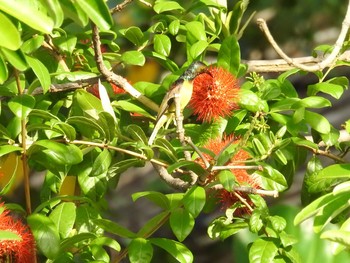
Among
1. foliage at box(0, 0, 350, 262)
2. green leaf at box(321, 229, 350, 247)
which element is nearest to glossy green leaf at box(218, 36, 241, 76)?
foliage at box(0, 0, 350, 262)

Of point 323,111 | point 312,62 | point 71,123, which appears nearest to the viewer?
point 71,123

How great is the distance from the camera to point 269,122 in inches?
63.6

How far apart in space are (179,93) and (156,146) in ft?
0.32

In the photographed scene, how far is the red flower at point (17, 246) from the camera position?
4.61 feet

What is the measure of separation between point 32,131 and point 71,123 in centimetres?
7

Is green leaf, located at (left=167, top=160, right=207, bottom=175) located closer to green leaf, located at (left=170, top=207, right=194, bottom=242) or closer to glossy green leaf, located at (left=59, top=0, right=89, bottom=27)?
green leaf, located at (left=170, top=207, right=194, bottom=242)

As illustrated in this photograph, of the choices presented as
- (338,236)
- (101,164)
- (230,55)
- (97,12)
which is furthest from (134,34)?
(338,236)

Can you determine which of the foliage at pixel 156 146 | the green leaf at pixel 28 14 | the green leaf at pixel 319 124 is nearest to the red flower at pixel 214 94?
the foliage at pixel 156 146

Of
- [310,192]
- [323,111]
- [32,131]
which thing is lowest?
[323,111]

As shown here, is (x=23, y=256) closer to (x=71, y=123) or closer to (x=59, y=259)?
(x=59, y=259)

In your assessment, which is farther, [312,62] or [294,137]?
[312,62]

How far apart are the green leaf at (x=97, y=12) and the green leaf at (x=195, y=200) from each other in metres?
0.33

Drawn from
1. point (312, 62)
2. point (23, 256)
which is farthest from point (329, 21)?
point (23, 256)

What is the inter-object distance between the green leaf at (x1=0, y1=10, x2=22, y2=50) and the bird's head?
0.42 meters
